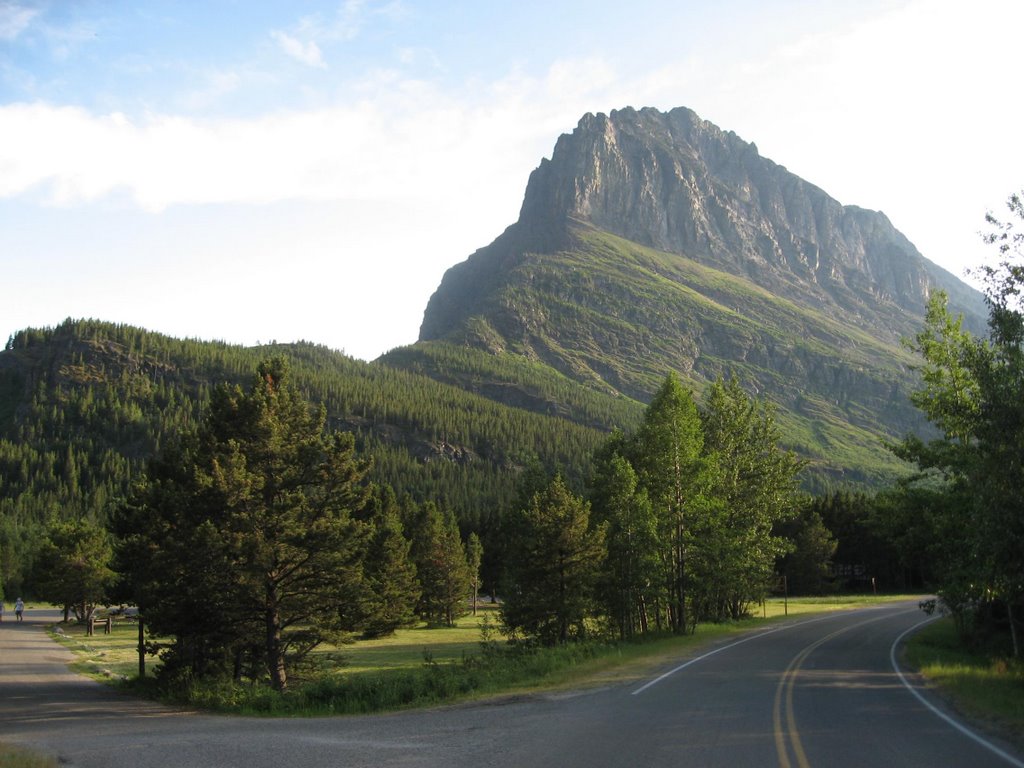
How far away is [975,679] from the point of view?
19562 mm

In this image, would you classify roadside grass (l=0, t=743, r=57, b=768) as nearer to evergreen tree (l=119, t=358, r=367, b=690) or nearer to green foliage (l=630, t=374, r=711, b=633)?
evergreen tree (l=119, t=358, r=367, b=690)

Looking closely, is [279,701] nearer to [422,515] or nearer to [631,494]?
[631,494]

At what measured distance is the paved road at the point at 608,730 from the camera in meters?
11.6

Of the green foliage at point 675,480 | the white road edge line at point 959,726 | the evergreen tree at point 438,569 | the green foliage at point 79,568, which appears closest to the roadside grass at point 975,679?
the white road edge line at point 959,726

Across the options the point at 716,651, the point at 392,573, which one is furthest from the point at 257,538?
the point at 392,573

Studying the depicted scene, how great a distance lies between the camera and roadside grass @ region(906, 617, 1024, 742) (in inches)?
578

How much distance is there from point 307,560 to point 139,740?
10084 mm

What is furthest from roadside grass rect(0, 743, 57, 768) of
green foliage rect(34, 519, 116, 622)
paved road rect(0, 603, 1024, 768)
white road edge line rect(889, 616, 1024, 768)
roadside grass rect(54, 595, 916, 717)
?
green foliage rect(34, 519, 116, 622)

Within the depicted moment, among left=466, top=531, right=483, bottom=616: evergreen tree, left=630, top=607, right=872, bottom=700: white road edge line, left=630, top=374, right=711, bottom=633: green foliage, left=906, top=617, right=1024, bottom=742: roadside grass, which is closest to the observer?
left=906, top=617, right=1024, bottom=742: roadside grass

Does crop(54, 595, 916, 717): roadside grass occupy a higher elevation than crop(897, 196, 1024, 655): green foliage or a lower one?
lower

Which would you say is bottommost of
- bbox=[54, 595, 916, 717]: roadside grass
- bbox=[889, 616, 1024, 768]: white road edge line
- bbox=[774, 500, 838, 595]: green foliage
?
bbox=[774, 500, 838, 595]: green foliage

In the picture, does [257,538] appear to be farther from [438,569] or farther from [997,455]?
[438,569]

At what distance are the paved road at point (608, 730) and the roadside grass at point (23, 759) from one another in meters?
0.50

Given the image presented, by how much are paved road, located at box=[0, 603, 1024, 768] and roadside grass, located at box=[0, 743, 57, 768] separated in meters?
0.50
